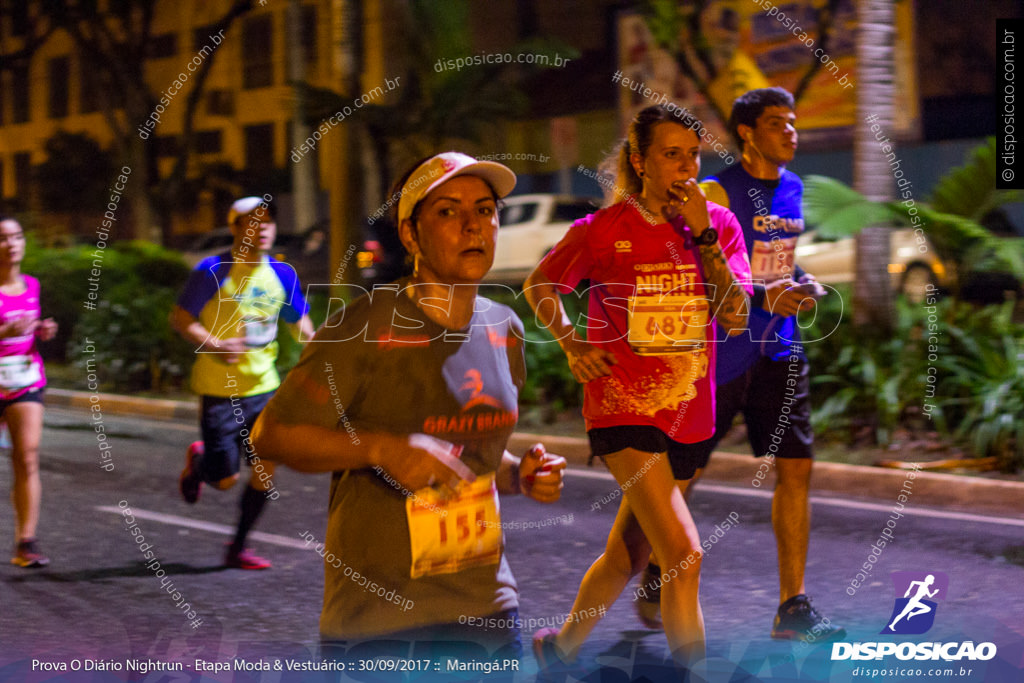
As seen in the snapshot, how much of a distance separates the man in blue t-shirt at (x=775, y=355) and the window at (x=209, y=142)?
36817mm

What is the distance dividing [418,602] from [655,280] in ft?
5.24

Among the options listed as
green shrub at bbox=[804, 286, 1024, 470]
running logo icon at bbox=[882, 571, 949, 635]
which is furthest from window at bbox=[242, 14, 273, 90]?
running logo icon at bbox=[882, 571, 949, 635]

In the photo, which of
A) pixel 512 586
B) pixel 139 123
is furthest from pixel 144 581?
pixel 139 123

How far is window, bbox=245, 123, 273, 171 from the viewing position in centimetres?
3828

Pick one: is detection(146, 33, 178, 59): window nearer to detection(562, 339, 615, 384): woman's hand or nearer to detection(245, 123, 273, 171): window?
detection(245, 123, 273, 171): window

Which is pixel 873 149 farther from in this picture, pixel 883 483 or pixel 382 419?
pixel 382 419

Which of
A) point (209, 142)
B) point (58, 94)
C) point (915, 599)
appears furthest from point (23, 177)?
point (915, 599)

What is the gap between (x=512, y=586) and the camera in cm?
274

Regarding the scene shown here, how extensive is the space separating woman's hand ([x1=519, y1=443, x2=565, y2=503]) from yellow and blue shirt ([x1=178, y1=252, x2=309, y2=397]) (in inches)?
122

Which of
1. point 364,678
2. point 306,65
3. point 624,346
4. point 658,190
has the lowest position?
point 364,678

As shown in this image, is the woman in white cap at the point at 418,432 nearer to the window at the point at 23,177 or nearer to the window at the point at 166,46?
the window at the point at 166,46

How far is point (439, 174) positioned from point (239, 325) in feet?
10.6

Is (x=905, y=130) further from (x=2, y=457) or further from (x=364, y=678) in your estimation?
(x=364, y=678)

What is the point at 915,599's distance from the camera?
5.03m
